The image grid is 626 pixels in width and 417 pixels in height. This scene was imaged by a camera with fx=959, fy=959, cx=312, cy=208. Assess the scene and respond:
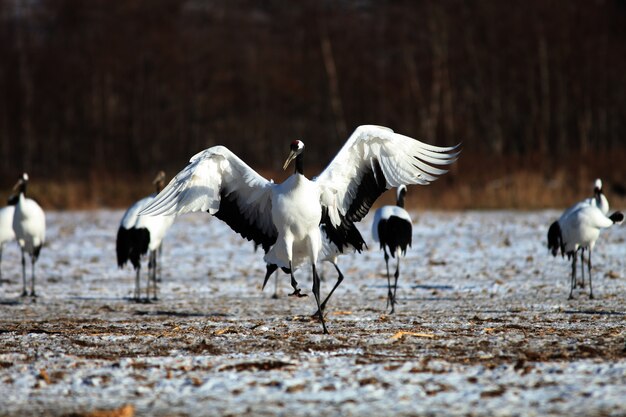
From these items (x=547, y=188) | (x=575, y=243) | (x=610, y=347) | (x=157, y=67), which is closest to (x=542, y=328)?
(x=610, y=347)

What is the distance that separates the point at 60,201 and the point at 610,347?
896 inches

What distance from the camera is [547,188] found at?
84.0 feet

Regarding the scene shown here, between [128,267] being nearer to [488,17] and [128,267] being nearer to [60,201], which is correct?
[60,201]

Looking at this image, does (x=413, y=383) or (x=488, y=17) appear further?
(x=488, y=17)

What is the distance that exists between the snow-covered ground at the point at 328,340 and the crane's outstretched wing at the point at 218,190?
3.99 ft

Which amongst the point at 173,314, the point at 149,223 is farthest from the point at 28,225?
the point at 173,314

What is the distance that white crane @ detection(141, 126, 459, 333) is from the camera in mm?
9977

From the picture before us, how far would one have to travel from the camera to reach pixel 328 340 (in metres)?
8.55

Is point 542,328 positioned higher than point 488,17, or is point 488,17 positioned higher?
point 488,17

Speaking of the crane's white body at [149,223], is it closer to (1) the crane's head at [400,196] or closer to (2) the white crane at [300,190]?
(1) the crane's head at [400,196]

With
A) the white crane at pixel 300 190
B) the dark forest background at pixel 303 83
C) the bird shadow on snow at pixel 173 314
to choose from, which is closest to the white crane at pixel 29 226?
the bird shadow on snow at pixel 173 314

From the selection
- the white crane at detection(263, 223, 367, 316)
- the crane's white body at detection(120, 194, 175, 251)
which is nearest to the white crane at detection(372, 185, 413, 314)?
the white crane at detection(263, 223, 367, 316)

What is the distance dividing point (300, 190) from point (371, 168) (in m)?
0.93

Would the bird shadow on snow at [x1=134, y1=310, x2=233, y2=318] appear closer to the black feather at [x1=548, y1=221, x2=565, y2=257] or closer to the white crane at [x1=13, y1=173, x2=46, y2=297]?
the white crane at [x1=13, y1=173, x2=46, y2=297]
